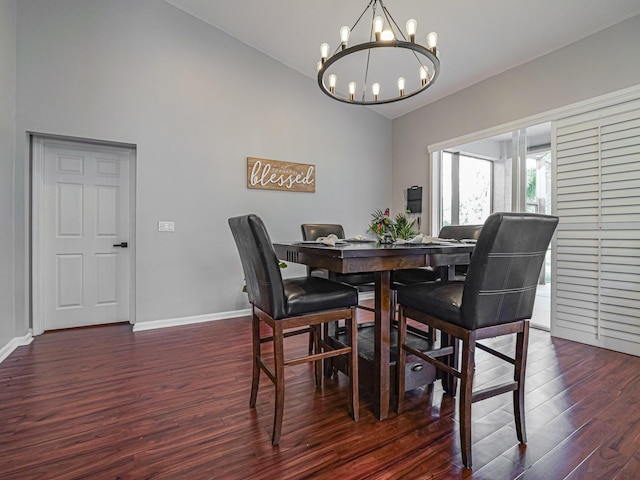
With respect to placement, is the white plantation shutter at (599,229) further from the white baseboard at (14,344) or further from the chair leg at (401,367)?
the white baseboard at (14,344)

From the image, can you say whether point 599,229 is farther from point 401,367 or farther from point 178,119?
point 178,119

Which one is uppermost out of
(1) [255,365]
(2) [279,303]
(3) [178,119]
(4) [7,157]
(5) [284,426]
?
Answer: (3) [178,119]

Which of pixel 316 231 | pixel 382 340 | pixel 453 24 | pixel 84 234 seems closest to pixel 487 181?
pixel 453 24

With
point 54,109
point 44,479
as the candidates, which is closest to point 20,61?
point 54,109

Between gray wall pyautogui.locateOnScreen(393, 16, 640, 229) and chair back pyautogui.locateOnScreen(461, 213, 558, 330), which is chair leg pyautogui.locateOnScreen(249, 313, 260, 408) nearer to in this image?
chair back pyautogui.locateOnScreen(461, 213, 558, 330)

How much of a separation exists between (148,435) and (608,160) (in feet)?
13.1

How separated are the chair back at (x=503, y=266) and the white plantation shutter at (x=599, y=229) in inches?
77.6

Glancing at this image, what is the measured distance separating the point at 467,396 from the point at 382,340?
0.46m

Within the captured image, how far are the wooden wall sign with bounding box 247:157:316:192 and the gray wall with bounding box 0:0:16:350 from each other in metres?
2.18

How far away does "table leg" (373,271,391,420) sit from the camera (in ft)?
5.52

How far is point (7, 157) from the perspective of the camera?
269 centimetres

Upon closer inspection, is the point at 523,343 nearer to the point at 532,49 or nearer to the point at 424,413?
the point at 424,413

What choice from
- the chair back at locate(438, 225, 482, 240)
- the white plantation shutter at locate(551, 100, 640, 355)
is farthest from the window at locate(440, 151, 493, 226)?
the chair back at locate(438, 225, 482, 240)

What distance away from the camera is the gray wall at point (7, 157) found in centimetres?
260
